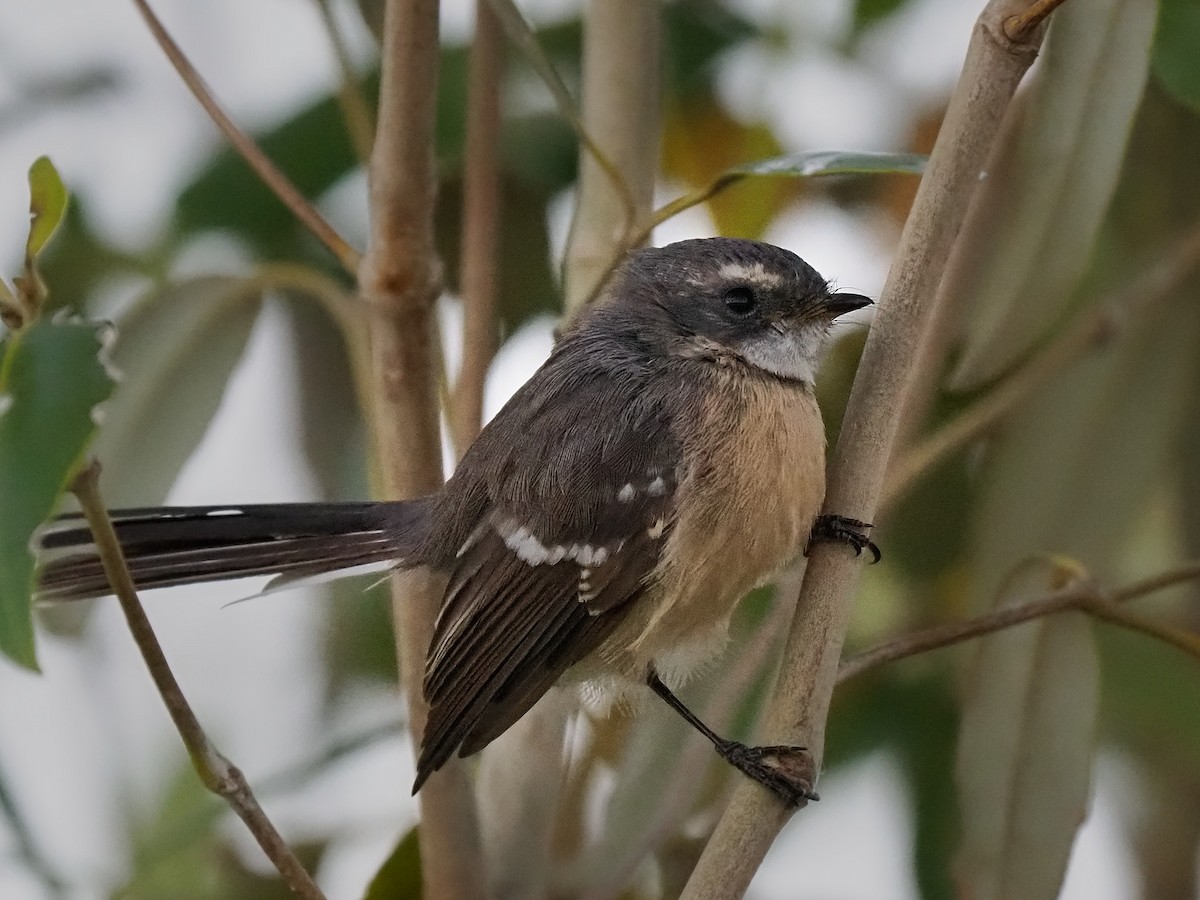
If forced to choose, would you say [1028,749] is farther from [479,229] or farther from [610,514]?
[479,229]

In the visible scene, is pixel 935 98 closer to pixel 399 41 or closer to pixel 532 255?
pixel 532 255

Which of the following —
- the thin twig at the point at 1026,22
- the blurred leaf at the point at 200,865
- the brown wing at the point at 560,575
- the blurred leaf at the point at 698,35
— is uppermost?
the thin twig at the point at 1026,22

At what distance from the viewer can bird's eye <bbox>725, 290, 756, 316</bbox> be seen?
4.42 ft

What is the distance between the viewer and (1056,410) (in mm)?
1570

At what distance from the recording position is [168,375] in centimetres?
137

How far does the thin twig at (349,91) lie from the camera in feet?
4.28

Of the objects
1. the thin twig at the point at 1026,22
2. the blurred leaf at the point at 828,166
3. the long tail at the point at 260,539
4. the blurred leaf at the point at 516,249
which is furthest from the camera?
the blurred leaf at the point at 516,249

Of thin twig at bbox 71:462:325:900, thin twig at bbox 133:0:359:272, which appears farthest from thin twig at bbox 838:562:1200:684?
thin twig at bbox 133:0:359:272

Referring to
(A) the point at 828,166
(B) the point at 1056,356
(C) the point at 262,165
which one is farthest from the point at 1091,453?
(C) the point at 262,165

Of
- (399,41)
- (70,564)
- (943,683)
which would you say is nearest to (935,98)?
(943,683)

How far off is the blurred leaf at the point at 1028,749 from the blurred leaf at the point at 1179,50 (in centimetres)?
44

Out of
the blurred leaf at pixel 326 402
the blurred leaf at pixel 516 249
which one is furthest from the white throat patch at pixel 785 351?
the blurred leaf at pixel 326 402

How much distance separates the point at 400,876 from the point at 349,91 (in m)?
0.77

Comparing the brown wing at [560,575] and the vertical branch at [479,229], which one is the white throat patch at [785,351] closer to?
the brown wing at [560,575]
